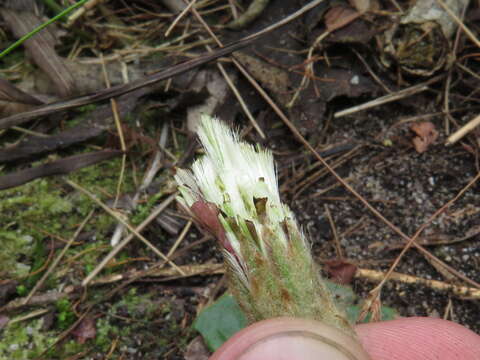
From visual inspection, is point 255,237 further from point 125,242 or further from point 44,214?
point 44,214

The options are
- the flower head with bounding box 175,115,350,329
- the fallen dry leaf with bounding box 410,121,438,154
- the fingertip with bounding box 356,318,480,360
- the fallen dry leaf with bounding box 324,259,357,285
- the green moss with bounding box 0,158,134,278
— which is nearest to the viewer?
the flower head with bounding box 175,115,350,329

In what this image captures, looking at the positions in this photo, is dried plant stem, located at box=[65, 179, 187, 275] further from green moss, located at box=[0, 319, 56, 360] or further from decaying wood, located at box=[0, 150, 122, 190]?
green moss, located at box=[0, 319, 56, 360]

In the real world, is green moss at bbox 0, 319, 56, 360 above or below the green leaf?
above

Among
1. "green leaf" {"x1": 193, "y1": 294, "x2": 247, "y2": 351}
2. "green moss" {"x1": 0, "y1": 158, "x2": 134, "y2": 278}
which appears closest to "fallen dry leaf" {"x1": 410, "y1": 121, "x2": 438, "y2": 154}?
"green leaf" {"x1": 193, "y1": 294, "x2": 247, "y2": 351}

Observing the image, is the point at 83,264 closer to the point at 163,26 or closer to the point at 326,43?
the point at 163,26

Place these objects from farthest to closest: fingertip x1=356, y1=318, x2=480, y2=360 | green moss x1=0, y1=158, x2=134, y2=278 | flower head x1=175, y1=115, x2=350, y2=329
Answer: green moss x1=0, y1=158, x2=134, y2=278 < fingertip x1=356, y1=318, x2=480, y2=360 < flower head x1=175, y1=115, x2=350, y2=329

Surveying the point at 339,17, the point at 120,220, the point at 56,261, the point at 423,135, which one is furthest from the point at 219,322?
the point at 339,17
